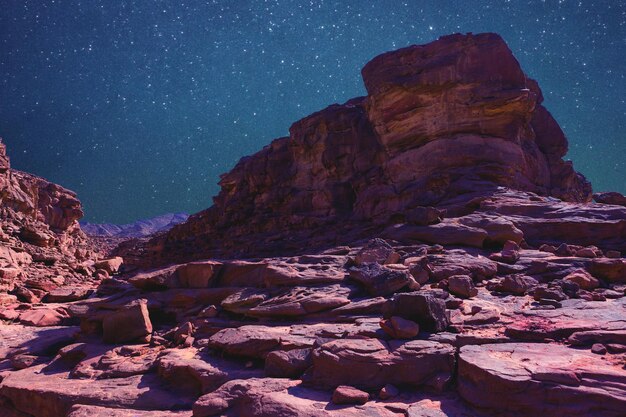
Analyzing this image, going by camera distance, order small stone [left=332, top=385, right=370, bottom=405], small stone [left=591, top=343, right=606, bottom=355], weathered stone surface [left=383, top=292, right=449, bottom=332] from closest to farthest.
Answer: small stone [left=332, top=385, right=370, bottom=405], small stone [left=591, top=343, right=606, bottom=355], weathered stone surface [left=383, top=292, right=449, bottom=332]

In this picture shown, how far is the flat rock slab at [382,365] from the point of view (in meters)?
5.77

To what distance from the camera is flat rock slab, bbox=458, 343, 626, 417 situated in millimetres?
4430

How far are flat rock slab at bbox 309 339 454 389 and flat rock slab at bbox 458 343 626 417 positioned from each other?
0.42 metres

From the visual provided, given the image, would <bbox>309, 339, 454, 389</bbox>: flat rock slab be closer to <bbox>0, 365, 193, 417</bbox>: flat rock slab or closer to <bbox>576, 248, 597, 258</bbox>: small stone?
<bbox>0, 365, 193, 417</bbox>: flat rock slab

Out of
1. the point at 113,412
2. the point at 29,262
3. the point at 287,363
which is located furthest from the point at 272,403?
the point at 29,262

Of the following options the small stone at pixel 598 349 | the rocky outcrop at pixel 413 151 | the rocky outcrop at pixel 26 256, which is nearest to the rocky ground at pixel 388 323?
the small stone at pixel 598 349

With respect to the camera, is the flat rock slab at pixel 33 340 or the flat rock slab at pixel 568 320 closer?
the flat rock slab at pixel 568 320

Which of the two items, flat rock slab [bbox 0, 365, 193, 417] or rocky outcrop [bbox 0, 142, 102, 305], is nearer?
flat rock slab [bbox 0, 365, 193, 417]

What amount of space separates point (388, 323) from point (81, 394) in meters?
6.27

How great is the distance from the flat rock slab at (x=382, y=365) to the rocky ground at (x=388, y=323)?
0.02 m

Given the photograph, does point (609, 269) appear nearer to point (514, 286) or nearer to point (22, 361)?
point (514, 286)

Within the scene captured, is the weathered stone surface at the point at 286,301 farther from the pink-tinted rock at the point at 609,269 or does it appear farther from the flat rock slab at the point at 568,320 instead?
the pink-tinted rock at the point at 609,269

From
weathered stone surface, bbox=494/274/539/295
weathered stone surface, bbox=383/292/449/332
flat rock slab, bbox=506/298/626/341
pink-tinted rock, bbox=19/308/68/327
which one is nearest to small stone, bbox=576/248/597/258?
weathered stone surface, bbox=494/274/539/295

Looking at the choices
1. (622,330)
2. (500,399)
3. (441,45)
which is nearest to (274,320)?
(500,399)
